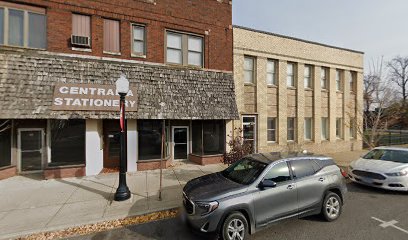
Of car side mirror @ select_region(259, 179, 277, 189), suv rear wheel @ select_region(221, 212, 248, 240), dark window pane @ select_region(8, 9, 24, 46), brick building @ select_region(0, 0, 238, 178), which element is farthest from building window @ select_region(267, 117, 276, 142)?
dark window pane @ select_region(8, 9, 24, 46)

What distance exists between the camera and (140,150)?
10477mm

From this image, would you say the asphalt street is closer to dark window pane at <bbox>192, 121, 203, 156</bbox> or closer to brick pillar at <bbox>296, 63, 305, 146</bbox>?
dark window pane at <bbox>192, 121, 203, 156</bbox>

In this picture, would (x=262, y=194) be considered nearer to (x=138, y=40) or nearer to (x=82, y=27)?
(x=138, y=40)

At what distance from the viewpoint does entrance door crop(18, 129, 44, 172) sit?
974 centimetres

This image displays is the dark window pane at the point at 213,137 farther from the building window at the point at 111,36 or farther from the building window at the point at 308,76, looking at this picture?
the building window at the point at 308,76

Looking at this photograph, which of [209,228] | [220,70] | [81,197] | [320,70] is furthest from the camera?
[320,70]

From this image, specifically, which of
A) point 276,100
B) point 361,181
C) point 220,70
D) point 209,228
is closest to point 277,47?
point 276,100

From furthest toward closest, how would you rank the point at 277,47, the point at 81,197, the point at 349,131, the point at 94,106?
1. the point at 349,131
2. the point at 277,47
3. the point at 94,106
4. the point at 81,197

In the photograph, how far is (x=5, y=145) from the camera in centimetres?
916

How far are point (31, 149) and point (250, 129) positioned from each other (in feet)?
37.8

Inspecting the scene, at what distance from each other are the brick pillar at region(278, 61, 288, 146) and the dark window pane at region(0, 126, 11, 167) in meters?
14.4

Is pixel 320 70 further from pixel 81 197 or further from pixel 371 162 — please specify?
pixel 81 197

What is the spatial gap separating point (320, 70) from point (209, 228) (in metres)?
15.8

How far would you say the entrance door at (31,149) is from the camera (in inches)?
384
